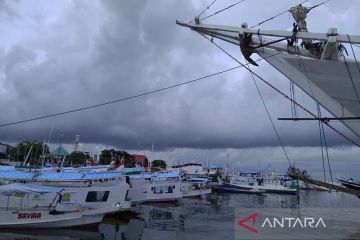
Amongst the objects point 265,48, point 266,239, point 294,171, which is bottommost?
point 266,239

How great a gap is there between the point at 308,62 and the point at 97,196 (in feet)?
77.2

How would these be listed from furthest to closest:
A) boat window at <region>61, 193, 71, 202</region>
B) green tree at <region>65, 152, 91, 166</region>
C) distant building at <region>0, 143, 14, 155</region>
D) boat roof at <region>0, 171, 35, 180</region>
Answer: distant building at <region>0, 143, 14, 155</region>
green tree at <region>65, 152, 91, 166</region>
boat roof at <region>0, 171, 35, 180</region>
boat window at <region>61, 193, 71, 202</region>

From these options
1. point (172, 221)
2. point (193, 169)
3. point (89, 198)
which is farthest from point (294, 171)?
point (193, 169)

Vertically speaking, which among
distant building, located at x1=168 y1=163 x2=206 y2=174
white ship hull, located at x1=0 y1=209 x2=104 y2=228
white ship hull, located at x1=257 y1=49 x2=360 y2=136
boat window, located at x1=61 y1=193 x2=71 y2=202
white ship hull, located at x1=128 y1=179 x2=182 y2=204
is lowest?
white ship hull, located at x1=0 y1=209 x2=104 y2=228

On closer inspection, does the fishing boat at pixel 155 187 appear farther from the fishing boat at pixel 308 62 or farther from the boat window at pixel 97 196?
the fishing boat at pixel 308 62

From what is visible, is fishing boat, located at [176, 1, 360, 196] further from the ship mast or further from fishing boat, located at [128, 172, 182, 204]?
fishing boat, located at [128, 172, 182, 204]

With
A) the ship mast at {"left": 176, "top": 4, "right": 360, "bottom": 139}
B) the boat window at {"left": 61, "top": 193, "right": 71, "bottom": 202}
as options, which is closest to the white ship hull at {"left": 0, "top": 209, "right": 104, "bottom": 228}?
the boat window at {"left": 61, "top": 193, "right": 71, "bottom": 202}

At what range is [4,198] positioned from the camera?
102 ft

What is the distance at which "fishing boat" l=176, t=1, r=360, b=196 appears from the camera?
1612cm

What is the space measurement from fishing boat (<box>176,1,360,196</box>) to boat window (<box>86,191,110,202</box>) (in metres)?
20.8

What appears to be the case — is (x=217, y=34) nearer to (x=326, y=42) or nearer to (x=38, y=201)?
(x=326, y=42)

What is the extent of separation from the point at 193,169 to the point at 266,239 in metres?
91.1

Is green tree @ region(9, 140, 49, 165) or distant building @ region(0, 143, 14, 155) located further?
distant building @ region(0, 143, 14, 155)

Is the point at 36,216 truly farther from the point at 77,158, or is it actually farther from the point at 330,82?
the point at 77,158
